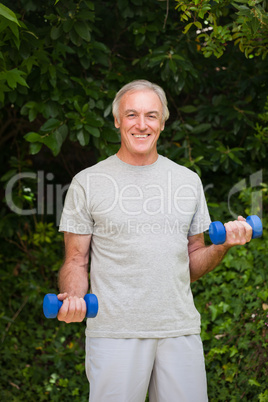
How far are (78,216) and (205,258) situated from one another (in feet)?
2.07

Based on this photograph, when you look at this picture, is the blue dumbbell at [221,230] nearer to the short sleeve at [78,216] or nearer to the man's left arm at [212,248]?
the man's left arm at [212,248]

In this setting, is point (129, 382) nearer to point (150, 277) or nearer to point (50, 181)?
point (150, 277)

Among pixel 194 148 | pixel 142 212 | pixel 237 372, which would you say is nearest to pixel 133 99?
pixel 142 212

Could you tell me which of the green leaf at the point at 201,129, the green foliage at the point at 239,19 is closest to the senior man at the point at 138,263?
the green foliage at the point at 239,19

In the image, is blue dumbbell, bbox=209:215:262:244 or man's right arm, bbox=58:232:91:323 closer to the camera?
blue dumbbell, bbox=209:215:262:244

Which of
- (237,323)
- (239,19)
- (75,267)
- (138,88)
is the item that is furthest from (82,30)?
(237,323)

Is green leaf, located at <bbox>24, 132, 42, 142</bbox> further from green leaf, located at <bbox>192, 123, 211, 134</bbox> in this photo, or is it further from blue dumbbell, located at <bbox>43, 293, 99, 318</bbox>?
blue dumbbell, located at <bbox>43, 293, 99, 318</bbox>

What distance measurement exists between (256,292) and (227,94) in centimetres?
187

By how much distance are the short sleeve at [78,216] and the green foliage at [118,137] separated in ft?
2.97

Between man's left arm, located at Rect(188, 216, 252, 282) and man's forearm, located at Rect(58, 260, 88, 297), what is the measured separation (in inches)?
21.0

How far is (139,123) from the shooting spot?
2.43m

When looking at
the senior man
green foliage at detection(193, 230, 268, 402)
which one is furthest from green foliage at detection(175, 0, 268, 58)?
green foliage at detection(193, 230, 268, 402)

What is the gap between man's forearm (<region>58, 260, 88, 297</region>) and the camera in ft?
7.77

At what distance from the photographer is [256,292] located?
4066 millimetres
